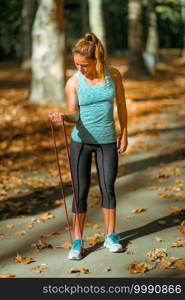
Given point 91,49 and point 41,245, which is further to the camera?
point 41,245

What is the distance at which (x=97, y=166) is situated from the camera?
598 centimetres

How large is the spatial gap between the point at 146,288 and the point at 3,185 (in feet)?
16.3

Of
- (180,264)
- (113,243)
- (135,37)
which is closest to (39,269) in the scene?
(113,243)

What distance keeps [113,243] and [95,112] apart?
1.35 metres

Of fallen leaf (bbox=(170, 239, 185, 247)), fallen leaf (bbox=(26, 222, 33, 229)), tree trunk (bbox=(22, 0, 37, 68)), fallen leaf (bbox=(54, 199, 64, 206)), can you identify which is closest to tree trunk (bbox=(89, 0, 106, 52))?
tree trunk (bbox=(22, 0, 37, 68))

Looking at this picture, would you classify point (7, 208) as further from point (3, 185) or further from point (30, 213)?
point (3, 185)

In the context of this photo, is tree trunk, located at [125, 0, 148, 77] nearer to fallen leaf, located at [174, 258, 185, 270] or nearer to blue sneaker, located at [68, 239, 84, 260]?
blue sneaker, located at [68, 239, 84, 260]

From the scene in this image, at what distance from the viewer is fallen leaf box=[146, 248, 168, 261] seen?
5.96 meters

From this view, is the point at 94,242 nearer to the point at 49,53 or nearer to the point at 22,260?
the point at 22,260

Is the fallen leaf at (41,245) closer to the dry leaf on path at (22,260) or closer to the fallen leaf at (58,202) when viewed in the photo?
the dry leaf on path at (22,260)

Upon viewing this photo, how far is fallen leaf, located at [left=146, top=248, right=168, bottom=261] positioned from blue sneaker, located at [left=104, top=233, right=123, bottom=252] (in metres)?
0.29

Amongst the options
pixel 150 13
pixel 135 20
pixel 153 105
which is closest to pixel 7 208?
pixel 153 105

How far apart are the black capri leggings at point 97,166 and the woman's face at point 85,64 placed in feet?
2.25

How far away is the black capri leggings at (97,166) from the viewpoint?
588 centimetres
